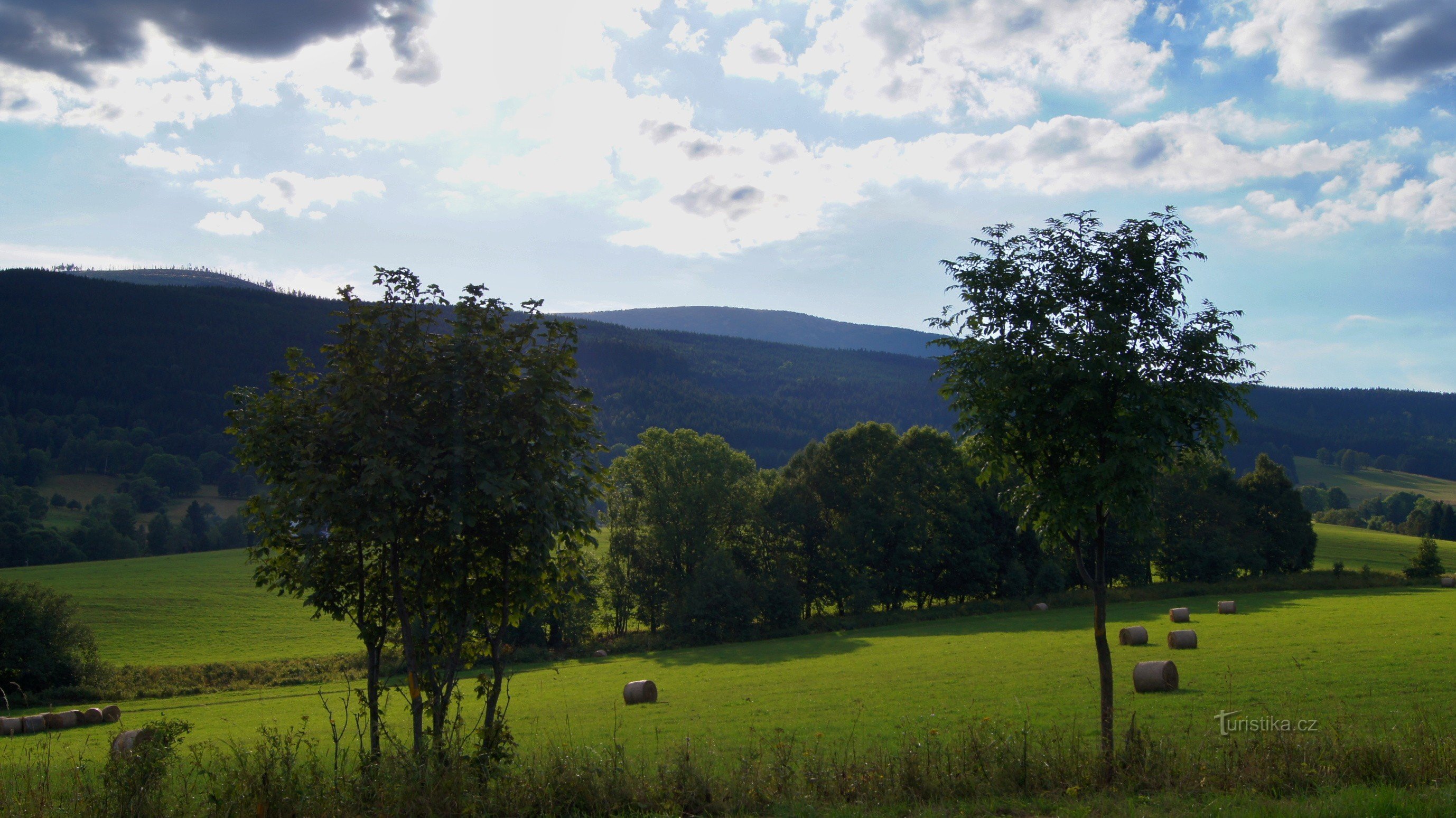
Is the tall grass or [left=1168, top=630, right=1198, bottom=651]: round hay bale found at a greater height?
the tall grass

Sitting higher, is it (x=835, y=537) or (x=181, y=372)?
(x=181, y=372)

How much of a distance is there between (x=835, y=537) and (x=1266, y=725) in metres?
48.4

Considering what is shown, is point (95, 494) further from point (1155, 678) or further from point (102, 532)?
point (1155, 678)

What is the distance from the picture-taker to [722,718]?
2070 centimetres

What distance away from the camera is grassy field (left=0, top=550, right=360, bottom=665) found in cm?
4725

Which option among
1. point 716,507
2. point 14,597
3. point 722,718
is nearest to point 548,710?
point 722,718

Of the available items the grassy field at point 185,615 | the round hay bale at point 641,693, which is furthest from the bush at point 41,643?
the round hay bale at point 641,693

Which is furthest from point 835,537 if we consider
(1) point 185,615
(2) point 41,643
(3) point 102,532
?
(3) point 102,532

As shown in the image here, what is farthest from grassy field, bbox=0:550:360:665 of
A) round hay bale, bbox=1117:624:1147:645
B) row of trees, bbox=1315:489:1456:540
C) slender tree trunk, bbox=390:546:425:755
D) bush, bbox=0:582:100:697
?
row of trees, bbox=1315:489:1456:540

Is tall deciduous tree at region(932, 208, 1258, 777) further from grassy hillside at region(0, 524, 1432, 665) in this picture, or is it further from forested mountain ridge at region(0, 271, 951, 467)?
forested mountain ridge at region(0, 271, 951, 467)

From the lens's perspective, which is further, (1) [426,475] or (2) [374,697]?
(2) [374,697]

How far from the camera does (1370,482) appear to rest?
561ft

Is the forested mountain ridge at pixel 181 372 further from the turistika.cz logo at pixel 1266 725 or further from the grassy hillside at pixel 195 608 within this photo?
the turistika.cz logo at pixel 1266 725

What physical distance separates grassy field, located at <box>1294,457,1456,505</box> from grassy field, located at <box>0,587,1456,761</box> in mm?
142125
